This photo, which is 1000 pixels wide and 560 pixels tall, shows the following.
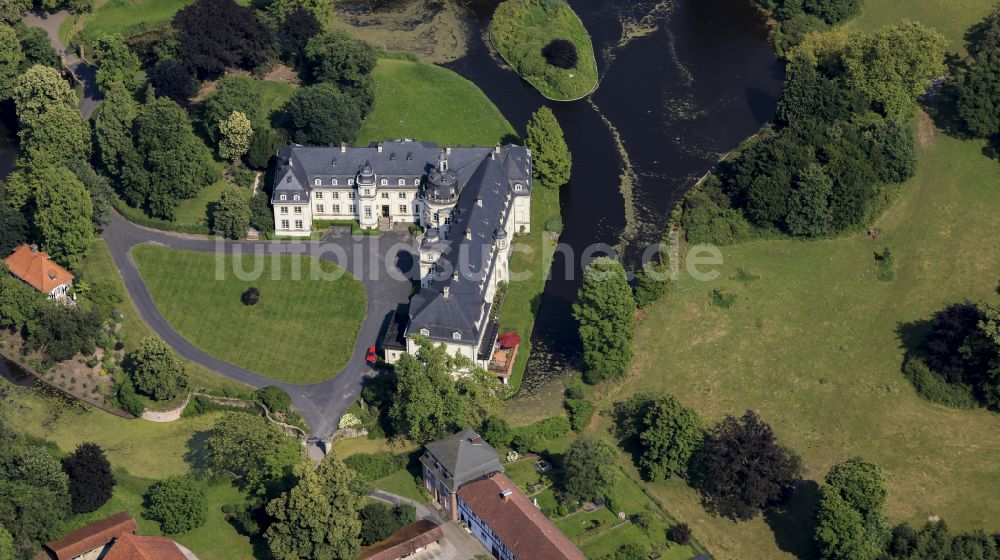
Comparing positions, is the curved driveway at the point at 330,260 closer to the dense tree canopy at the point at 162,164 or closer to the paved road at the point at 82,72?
the dense tree canopy at the point at 162,164

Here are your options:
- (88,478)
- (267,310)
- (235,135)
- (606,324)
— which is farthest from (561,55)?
(88,478)

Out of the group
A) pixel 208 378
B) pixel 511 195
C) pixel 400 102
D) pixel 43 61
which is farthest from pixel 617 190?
pixel 43 61

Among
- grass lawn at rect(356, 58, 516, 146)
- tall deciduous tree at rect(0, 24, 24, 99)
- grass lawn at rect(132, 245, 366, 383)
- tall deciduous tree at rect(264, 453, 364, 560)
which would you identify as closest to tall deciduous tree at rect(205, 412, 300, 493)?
tall deciduous tree at rect(264, 453, 364, 560)

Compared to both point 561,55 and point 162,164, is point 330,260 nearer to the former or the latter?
point 162,164

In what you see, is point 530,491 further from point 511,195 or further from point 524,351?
point 511,195

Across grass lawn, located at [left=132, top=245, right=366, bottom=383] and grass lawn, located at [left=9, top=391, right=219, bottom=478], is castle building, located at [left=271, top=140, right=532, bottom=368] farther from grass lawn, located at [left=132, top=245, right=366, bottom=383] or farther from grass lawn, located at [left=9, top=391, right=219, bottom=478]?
grass lawn, located at [left=9, top=391, right=219, bottom=478]

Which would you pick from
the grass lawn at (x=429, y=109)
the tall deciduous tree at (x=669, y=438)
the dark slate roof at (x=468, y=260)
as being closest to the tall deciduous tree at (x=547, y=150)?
the grass lawn at (x=429, y=109)

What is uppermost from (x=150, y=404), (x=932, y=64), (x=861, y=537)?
(x=932, y=64)
